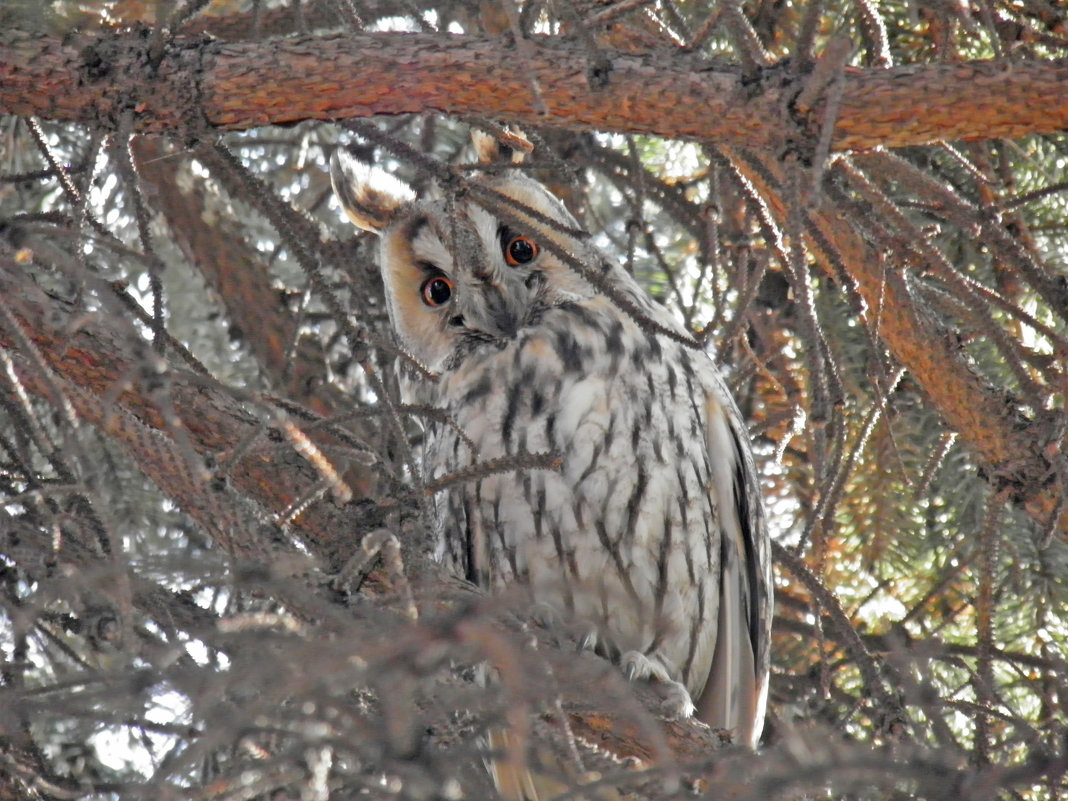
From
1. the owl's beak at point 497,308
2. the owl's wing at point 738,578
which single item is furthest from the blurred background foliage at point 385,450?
the owl's beak at point 497,308

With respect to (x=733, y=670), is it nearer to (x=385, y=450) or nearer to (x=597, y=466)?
(x=597, y=466)

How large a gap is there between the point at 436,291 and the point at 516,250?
0.75ft

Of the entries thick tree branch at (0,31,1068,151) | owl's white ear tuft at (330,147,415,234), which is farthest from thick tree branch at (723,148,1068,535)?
owl's white ear tuft at (330,147,415,234)

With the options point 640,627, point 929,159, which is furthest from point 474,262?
point 929,159

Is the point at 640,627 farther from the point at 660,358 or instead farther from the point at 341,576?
the point at 341,576

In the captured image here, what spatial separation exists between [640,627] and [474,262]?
0.82 meters

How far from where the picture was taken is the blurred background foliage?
3.35 ft

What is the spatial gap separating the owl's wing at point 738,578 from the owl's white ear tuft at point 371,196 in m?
0.85

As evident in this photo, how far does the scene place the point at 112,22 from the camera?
2.64 meters

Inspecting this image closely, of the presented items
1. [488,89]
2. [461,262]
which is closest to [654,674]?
[461,262]

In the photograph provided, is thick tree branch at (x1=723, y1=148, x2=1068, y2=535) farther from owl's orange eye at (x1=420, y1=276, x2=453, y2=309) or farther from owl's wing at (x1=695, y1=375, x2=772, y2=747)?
owl's orange eye at (x1=420, y1=276, x2=453, y2=309)

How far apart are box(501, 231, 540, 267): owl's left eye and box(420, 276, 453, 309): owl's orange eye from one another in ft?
0.58

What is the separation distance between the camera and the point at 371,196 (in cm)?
282

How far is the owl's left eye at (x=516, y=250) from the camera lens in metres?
2.67
